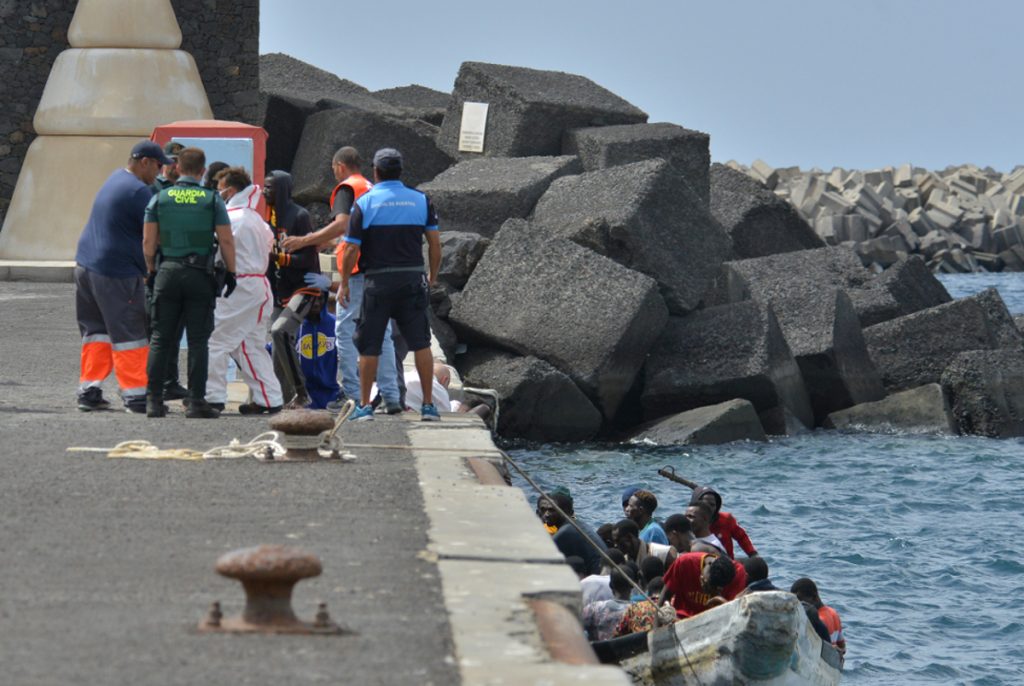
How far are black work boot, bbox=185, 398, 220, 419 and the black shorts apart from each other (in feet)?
2.96

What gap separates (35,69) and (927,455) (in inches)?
469

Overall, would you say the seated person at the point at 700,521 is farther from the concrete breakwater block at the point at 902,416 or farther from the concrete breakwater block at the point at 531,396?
the concrete breakwater block at the point at 902,416

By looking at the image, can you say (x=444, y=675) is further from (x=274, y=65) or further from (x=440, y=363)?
(x=274, y=65)

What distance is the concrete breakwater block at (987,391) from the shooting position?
20797mm

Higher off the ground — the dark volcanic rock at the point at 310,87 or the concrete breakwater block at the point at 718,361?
the dark volcanic rock at the point at 310,87

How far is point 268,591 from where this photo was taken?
16.4ft

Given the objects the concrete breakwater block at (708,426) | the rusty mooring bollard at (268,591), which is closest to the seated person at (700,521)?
the rusty mooring bollard at (268,591)

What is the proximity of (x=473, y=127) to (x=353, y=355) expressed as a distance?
14309 millimetres

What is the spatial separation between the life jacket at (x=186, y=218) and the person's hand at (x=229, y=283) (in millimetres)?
275

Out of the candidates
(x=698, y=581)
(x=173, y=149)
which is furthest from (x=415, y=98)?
(x=698, y=581)

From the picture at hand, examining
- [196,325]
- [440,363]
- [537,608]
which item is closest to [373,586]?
[537,608]

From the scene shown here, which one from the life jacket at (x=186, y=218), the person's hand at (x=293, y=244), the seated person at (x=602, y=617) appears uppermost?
the life jacket at (x=186, y=218)

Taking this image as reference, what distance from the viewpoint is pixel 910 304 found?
952 inches

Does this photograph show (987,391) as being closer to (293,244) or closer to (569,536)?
(569,536)
